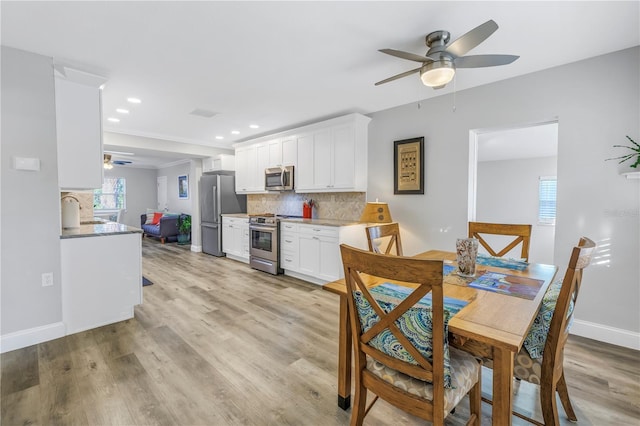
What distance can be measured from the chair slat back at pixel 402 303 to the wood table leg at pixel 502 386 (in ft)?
0.81

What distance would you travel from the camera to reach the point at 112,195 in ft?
30.8

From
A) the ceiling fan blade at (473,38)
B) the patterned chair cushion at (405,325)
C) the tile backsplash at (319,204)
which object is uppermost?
the ceiling fan blade at (473,38)

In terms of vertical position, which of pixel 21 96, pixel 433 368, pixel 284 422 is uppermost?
pixel 21 96

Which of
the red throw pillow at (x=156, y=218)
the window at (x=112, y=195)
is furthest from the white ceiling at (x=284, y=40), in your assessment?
the window at (x=112, y=195)

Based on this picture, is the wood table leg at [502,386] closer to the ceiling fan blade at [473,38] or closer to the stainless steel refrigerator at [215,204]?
the ceiling fan blade at [473,38]

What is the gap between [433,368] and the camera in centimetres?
110

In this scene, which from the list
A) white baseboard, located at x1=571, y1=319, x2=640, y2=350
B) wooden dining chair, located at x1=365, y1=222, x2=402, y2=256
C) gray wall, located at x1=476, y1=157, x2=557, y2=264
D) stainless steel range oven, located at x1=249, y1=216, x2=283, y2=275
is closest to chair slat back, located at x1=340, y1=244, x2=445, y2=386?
wooden dining chair, located at x1=365, y1=222, x2=402, y2=256

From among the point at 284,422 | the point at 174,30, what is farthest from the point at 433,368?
the point at 174,30

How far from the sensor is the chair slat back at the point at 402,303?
3.33 feet

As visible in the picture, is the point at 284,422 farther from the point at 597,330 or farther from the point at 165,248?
the point at 165,248

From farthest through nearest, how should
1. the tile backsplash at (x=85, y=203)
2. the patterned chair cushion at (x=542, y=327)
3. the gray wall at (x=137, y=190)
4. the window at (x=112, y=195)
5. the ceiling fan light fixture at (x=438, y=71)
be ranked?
1. the gray wall at (x=137, y=190)
2. the window at (x=112, y=195)
3. the tile backsplash at (x=85, y=203)
4. the ceiling fan light fixture at (x=438, y=71)
5. the patterned chair cushion at (x=542, y=327)

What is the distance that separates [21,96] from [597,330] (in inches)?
212

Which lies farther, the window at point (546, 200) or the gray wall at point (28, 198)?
the window at point (546, 200)

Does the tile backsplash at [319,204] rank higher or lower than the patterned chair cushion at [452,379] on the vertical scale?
higher
